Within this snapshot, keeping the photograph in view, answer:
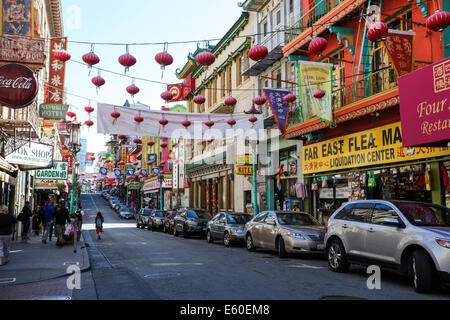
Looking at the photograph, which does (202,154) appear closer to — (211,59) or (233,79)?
(233,79)

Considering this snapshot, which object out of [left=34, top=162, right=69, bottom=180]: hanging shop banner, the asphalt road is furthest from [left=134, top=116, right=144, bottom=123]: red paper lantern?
[left=34, top=162, right=69, bottom=180]: hanging shop banner

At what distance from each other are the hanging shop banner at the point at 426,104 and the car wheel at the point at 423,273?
4.36 m

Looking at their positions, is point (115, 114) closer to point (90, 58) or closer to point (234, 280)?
point (90, 58)

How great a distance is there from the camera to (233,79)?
33.4 m

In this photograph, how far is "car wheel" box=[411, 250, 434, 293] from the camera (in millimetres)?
7652

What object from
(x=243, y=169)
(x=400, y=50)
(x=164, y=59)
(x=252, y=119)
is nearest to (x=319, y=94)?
(x=400, y=50)

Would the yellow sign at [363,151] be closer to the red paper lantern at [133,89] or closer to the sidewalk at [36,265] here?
the red paper lantern at [133,89]

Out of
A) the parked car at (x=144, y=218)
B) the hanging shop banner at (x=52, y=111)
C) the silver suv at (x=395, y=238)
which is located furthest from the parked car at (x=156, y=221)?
the silver suv at (x=395, y=238)

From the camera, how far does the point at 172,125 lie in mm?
19047

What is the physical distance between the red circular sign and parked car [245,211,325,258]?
351 inches

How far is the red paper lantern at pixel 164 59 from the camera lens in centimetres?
1298

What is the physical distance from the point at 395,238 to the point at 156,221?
83.7 ft

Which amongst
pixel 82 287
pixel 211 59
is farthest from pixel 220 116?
pixel 82 287
